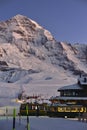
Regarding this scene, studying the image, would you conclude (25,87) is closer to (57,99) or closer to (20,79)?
(20,79)

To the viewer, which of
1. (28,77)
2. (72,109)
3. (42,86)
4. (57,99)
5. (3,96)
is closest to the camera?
(72,109)

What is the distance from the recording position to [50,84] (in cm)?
16525

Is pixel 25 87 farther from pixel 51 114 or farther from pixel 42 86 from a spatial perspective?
pixel 51 114

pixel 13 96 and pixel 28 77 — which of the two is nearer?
pixel 13 96

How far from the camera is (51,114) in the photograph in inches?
2640

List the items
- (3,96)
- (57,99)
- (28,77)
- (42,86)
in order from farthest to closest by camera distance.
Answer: (28,77) → (42,86) → (3,96) → (57,99)

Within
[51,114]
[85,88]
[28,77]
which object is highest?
[28,77]

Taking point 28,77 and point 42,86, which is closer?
point 42,86

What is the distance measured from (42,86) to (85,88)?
281ft

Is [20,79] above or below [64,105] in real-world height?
above

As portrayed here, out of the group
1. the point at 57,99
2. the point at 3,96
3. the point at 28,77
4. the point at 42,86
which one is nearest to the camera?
the point at 57,99

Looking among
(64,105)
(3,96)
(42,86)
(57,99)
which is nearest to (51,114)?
(64,105)

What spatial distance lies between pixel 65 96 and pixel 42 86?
85278 mm

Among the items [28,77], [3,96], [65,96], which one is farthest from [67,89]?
[28,77]
